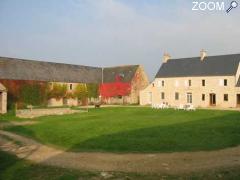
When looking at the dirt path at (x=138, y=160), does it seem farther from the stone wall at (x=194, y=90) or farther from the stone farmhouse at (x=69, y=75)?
the stone wall at (x=194, y=90)

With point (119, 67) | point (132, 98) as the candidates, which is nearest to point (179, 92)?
point (132, 98)

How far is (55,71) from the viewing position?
5256 cm

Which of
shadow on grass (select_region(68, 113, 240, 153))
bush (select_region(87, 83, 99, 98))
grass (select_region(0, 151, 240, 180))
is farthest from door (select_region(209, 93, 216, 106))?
grass (select_region(0, 151, 240, 180))

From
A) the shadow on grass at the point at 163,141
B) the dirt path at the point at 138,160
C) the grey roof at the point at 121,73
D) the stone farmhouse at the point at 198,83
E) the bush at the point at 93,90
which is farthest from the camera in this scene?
the grey roof at the point at 121,73

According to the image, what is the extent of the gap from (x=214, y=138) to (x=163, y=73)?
38.0 m

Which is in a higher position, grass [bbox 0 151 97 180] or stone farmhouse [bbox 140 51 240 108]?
stone farmhouse [bbox 140 51 240 108]

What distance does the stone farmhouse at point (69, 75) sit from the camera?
154ft

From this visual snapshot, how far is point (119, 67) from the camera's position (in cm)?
6066

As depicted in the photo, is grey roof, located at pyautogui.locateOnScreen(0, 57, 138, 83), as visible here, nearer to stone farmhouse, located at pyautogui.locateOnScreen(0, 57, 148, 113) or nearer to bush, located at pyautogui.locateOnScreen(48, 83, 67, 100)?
stone farmhouse, located at pyautogui.locateOnScreen(0, 57, 148, 113)

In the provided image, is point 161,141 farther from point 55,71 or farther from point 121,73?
point 121,73

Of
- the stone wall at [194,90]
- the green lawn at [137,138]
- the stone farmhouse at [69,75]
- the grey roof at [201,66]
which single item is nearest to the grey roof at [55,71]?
the stone farmhouse at [69,75]

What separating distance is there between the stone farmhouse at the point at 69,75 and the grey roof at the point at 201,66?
5808 mm

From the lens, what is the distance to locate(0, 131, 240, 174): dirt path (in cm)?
1024

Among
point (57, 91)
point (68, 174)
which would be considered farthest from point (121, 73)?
point (68, 174)
